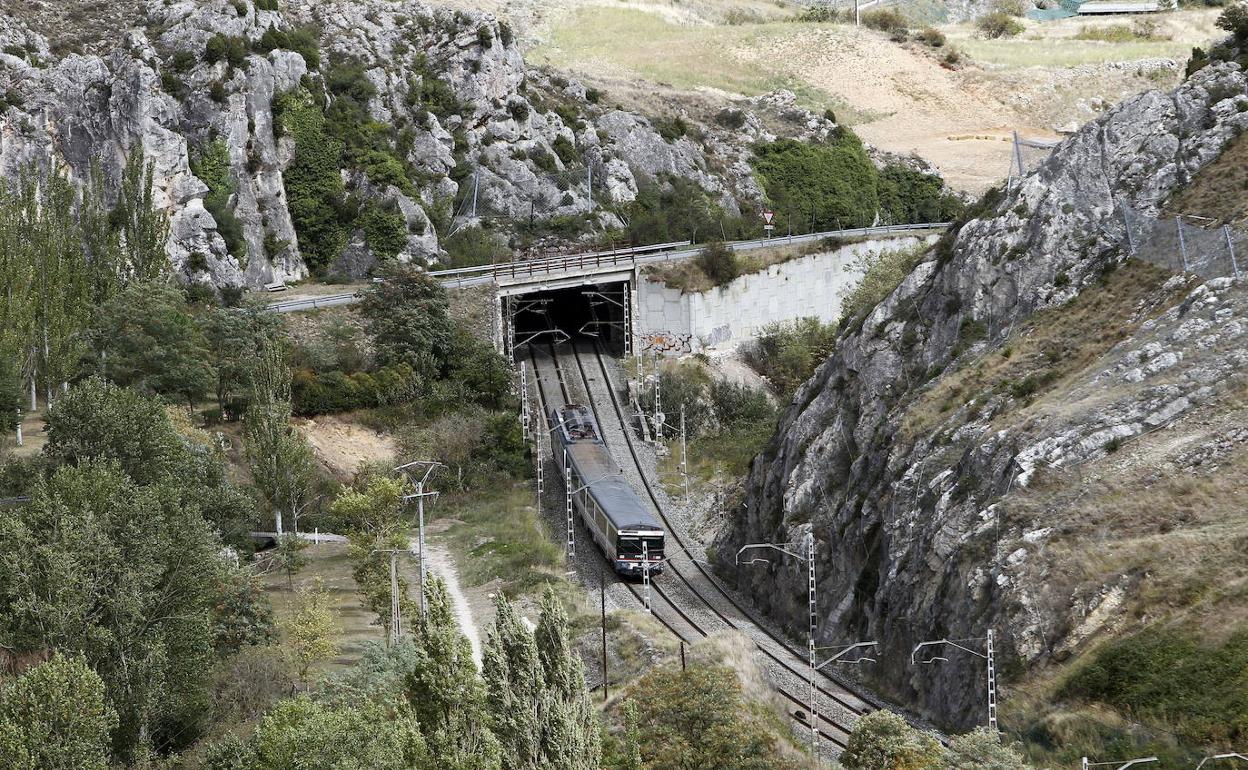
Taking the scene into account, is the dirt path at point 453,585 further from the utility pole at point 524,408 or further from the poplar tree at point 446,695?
the utility pole at point 524,408

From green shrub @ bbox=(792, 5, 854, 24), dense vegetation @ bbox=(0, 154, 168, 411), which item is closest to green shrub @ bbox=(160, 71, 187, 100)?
dense vegetation @ bbox=(0, 154, 168, 411)

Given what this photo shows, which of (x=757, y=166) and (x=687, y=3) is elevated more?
(x=687, y=3)

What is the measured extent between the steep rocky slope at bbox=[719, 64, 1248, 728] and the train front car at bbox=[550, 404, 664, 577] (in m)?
4.39

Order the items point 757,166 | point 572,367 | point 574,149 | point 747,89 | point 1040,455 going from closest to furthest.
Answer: point 1040,455
point 572,367
point 574,149
point 757,166
point 747,89

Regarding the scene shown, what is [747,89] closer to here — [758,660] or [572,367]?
[572,367]

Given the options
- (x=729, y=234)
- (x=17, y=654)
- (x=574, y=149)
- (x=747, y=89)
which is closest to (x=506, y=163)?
(x=574, y=149)

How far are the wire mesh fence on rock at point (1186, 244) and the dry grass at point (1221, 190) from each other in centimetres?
75

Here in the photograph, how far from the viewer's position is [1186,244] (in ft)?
167

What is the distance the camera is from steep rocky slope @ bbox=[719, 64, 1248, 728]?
40.1 meters

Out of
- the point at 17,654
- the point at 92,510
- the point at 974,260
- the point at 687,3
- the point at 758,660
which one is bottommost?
the point at 758,660

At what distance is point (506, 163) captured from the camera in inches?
3880

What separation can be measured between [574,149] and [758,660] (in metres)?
60.2

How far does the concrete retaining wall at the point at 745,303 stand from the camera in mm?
89000

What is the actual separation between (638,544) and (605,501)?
4470 millimetres
